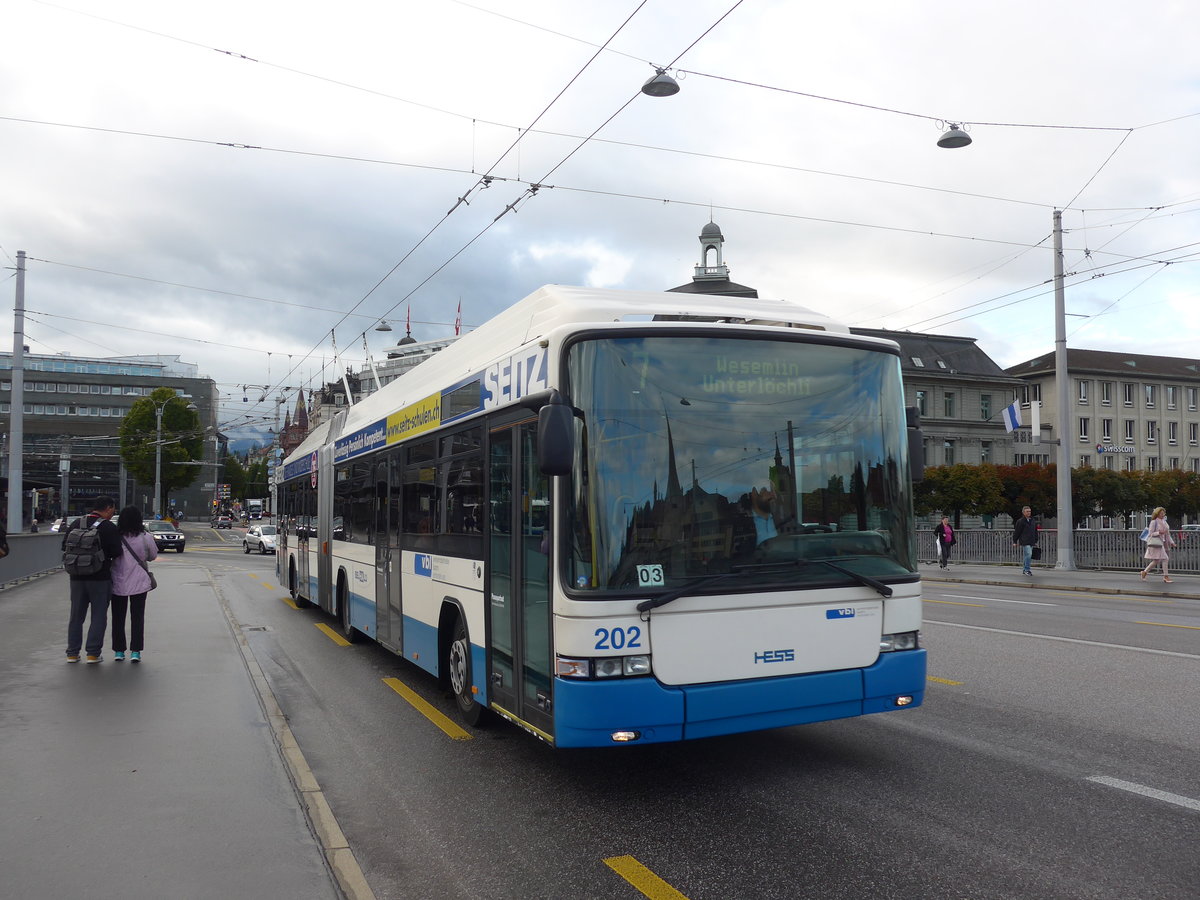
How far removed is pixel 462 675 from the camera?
25.1ft

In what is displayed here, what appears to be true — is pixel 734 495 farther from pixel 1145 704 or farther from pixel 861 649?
pixel 1145 704

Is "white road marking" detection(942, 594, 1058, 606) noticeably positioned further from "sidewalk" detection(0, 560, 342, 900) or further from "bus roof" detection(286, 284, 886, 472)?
"sidewalk" detection(0, 560, 342, 900)

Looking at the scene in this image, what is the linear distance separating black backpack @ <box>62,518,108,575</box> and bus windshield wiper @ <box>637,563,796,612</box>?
721 centimetres

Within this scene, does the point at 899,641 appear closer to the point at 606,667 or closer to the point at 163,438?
the point at 606,667

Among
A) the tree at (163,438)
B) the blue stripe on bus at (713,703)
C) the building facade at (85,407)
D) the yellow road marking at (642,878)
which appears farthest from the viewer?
the building facade at (85,407)

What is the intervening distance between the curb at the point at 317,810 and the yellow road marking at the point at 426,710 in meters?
1.13

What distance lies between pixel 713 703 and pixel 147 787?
343 centimetres

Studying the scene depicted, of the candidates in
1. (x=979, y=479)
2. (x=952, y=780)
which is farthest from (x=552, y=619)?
(x=979, y=479)

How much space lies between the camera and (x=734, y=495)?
18.6ft

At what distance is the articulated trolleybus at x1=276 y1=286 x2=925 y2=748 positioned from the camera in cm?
544

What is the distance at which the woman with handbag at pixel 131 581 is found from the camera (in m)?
10.5

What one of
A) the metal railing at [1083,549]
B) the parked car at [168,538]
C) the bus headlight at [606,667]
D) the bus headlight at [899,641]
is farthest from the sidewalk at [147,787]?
the parked car at [168,538]

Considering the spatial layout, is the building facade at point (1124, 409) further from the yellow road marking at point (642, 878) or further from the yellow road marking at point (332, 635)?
the yellow road marking at point (642, 878)

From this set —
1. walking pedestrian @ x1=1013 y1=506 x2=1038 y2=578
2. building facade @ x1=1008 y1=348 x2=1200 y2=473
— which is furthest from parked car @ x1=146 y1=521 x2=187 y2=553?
building facade @ x1=1008 y1=348 x2=1200 y2=473
